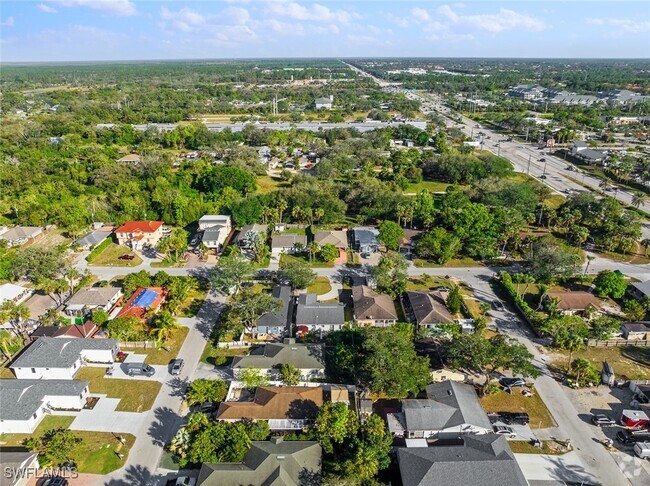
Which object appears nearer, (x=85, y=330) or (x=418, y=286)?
(x=85, y=330)

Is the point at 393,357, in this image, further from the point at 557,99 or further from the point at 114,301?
the point at 557,99

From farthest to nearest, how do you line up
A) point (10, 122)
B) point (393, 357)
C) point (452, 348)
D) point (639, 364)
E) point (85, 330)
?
point (10, 122)
point (85, 330)
point (639, 364)
point (452, 348)
point (393, 357)

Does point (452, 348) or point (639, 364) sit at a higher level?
point (452, 348)

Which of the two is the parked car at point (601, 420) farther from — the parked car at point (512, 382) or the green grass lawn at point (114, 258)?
the green grass lawn at point (114, 258)

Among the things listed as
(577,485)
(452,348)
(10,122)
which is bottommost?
(577,485)

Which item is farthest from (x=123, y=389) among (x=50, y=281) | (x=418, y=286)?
(x=418, y=286)

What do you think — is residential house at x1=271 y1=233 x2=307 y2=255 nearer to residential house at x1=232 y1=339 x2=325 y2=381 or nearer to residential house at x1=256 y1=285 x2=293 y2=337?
residential house at x1=256 y1=285 x2=293 y2=337

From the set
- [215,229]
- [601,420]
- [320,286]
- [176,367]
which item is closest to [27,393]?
[176,367]

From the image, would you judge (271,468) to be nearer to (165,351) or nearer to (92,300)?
(165,351)
